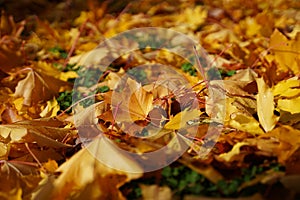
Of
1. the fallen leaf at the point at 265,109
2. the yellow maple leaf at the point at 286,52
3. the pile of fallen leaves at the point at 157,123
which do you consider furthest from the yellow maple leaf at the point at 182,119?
the yellow maple leaf at the point at 286,52

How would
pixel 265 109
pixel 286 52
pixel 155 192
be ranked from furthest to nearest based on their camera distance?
pixel 286 52 < pixel 265 109 < pixel 155 192

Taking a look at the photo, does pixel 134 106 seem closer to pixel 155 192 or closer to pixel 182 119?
pixel 182 119

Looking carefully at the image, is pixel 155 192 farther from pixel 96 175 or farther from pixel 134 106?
pixel 134 106

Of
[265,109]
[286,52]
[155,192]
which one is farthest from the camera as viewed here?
[286,52]

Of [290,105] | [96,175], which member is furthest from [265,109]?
[96,175]

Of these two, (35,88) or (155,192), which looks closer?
(155,192)

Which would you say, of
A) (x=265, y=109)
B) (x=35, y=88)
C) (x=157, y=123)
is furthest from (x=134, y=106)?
(x=35, y=88)

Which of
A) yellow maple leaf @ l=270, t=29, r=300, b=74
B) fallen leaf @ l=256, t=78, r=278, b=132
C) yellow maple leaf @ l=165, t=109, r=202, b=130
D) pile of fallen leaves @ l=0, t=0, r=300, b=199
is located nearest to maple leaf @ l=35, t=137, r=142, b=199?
pile of fallen leaves @ l=0, t=0, r=300, b=199

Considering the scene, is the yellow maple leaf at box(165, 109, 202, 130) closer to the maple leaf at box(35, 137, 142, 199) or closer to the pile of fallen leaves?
the pile of fallen leaves

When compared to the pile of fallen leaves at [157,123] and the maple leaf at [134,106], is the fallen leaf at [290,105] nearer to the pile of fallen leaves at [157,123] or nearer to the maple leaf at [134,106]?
the pile of fallen leaves at [157,123]
